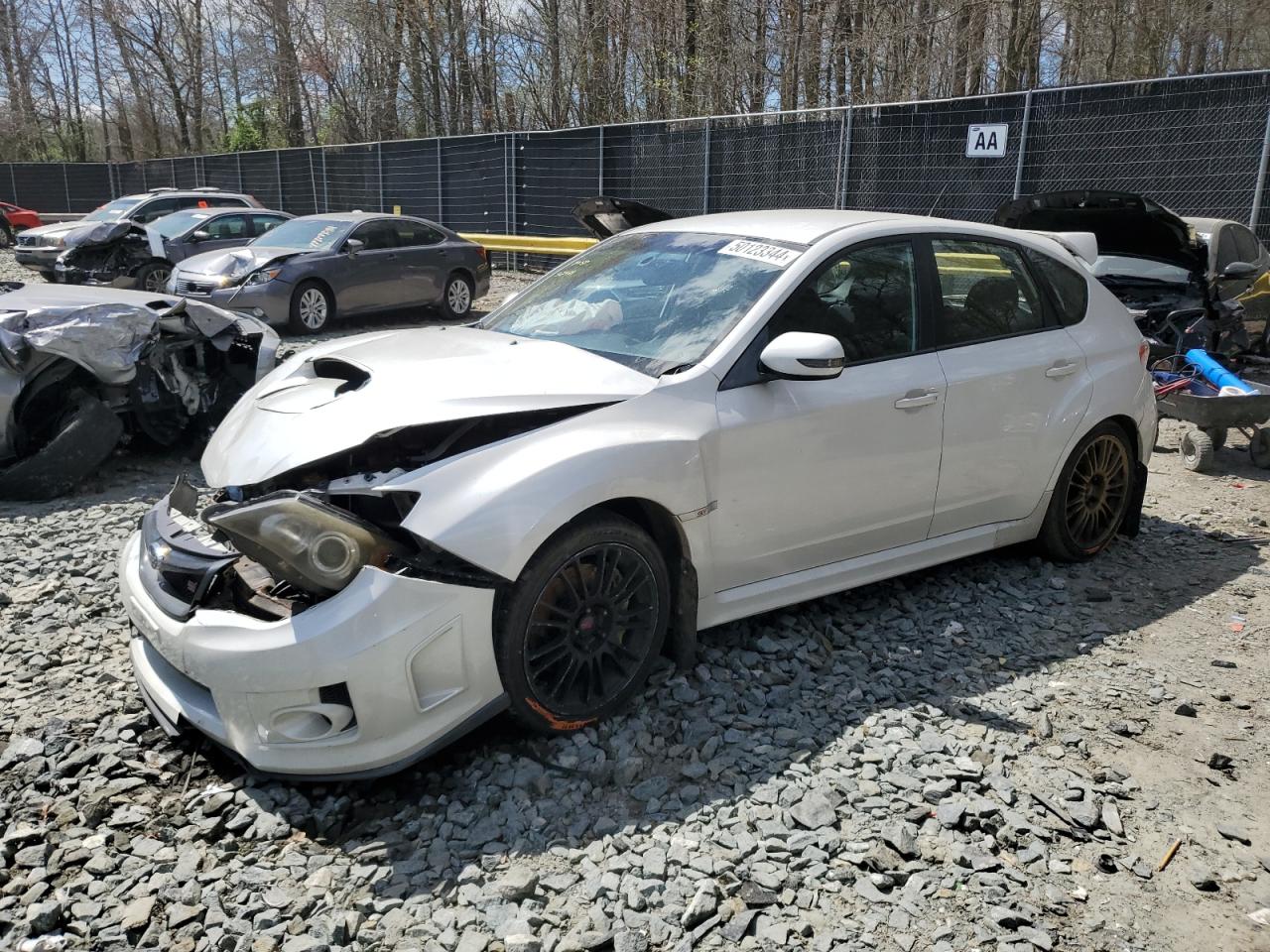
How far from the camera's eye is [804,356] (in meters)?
3.69

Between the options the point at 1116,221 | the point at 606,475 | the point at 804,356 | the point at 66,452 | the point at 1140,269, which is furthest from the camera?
the point at 1140,269

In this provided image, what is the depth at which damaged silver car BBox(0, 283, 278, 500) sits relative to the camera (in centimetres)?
620

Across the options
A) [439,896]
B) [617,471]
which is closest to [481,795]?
[439,896]

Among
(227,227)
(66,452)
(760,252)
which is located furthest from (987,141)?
(66,452)

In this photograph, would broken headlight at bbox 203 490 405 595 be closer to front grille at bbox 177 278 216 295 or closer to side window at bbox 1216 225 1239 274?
side window at bbox 1216 225 1239 274

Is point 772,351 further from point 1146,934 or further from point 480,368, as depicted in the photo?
point 1146,934

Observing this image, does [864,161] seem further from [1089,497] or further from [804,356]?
[804,356]

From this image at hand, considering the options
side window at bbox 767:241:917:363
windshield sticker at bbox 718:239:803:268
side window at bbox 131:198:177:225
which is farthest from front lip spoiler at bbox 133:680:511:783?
side window at bbox 131:198:177:225

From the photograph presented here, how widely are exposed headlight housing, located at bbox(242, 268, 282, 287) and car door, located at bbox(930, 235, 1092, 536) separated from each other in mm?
9743

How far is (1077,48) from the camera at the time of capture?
21656mm

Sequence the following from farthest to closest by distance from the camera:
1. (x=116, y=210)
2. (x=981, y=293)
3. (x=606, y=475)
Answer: (x=116, y=210) < (x=981, y=293) < (x=606, y=475)

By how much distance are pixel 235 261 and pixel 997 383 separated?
10630 mm

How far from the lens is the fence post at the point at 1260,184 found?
11367 mm

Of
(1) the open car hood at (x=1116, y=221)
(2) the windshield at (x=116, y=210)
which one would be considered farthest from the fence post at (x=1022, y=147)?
(2) the windshield at (x=116, y=210)
